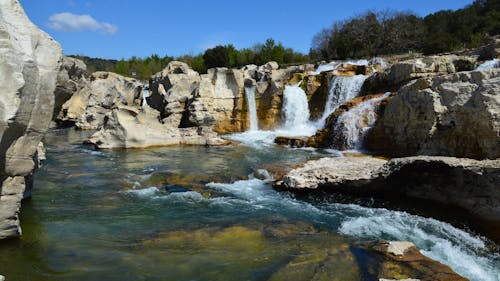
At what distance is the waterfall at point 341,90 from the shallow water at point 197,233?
36.1 ft

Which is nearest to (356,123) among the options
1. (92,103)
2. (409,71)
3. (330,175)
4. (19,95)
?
(409,71)

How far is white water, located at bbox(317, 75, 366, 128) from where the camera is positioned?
20045mm

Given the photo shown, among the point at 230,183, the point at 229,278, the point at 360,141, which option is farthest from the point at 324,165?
the point at 360,141

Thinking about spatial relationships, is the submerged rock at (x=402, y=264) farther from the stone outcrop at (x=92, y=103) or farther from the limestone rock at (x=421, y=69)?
the stone outcrop at (x=92, y=103)

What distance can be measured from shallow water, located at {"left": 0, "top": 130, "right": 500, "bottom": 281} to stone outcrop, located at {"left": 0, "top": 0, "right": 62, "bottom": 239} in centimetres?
84

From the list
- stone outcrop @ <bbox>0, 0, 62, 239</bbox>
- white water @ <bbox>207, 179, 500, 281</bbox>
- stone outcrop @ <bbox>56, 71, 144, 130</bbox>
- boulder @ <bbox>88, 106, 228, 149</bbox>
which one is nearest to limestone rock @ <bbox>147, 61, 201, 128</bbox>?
boulder @ <bbox>88, 106, 228, 149</bbox>

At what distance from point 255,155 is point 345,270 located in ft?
32.7

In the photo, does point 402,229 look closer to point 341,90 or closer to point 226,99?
point 341,90

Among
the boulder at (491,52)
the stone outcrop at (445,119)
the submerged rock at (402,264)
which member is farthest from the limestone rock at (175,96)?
the submerged rock at (402,264)

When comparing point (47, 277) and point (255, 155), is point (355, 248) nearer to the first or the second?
point (47, 277)

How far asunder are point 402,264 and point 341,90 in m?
16.0

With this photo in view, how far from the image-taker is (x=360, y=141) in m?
15.6

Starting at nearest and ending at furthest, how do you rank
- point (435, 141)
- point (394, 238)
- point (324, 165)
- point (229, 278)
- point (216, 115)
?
1. point (229, 278)
2. point (394, 238)
3. point (324, 165)
4. point (435, 141)
5. point (216, 115)

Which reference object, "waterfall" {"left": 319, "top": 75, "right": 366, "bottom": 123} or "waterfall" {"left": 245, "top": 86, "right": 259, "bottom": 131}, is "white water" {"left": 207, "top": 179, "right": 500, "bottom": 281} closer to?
"waterfall" {"left": 319, "top": 75, "right": 366, "bottom": 123}
